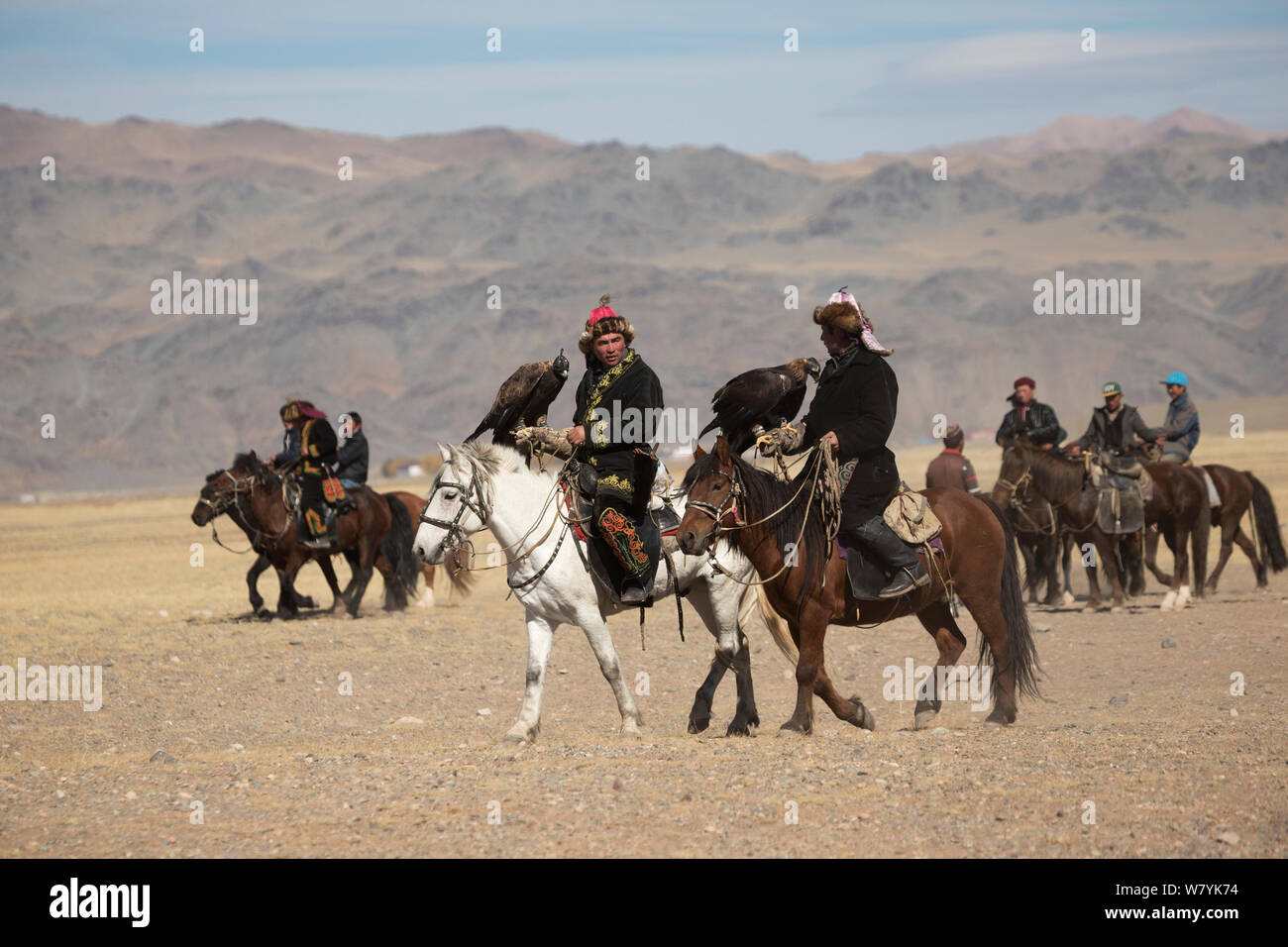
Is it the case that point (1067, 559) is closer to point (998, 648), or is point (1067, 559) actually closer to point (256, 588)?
point (998, 648)

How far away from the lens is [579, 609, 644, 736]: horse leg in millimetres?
9258

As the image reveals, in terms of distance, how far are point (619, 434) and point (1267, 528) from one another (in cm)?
1209

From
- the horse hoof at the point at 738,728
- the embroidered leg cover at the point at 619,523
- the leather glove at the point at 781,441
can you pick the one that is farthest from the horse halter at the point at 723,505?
the horse hoof at the point at 738,728

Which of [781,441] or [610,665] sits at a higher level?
[781,441]

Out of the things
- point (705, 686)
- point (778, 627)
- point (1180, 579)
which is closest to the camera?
point (778, 627)

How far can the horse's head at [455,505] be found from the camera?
29.9 ft

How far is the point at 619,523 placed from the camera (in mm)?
9133

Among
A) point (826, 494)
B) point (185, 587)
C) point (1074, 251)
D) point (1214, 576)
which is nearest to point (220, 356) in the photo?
point (1074, 251)

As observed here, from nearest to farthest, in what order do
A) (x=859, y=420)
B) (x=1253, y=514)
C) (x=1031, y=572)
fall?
(x=859, y=420)
(x=1031, y=572)
(x=1253, y=514)

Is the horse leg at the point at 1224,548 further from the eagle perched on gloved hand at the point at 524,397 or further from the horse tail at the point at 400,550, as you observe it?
the eagle perched on gloved hand at the point at 524,397

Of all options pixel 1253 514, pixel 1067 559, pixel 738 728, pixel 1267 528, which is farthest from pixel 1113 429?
pixel 738 728

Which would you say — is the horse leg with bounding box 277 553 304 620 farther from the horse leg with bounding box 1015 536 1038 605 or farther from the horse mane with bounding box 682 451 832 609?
the horse mane with bounding box 682 451 832 609

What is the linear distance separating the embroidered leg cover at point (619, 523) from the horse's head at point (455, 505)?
69cm

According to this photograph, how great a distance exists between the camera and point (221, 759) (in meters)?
9.29
